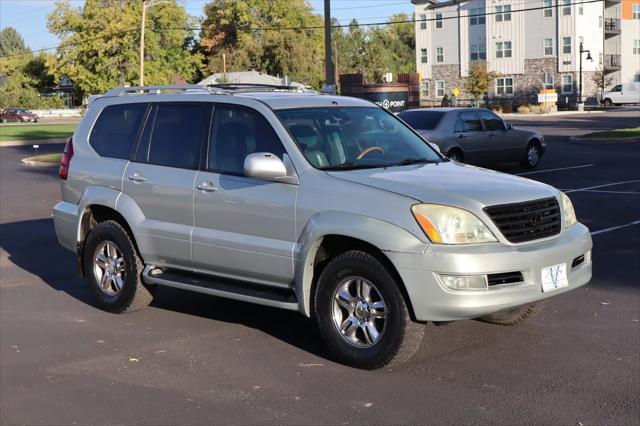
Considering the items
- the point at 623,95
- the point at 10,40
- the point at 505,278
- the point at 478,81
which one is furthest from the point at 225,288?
the point at 10,40

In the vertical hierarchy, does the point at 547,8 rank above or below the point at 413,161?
above

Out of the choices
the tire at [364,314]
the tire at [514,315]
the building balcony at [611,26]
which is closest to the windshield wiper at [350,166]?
the tire at [364,314]

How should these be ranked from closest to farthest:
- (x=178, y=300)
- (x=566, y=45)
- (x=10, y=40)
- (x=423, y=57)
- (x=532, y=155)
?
1. (x=178, y=300)
2. (x=532, y=155)
3. (x=566, y=45)
4. (x=423, y=57)
5. (x=10, y=40)

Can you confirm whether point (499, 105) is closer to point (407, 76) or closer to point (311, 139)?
point (407, 76)

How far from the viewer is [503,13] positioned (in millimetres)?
71500

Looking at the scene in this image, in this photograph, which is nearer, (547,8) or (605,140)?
(605,140)

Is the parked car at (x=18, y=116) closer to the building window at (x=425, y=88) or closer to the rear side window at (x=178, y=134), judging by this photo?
the building window at (x=425, y=88)

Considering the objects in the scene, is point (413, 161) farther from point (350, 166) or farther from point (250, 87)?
point (250, 87)

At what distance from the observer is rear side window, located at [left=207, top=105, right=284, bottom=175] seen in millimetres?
6551

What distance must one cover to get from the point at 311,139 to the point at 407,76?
33.6 m

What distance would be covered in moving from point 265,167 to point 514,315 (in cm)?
234

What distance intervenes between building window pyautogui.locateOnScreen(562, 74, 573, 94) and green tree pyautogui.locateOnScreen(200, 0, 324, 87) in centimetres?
2487

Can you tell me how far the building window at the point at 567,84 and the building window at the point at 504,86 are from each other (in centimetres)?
475

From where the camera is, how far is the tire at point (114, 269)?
7.41 m
